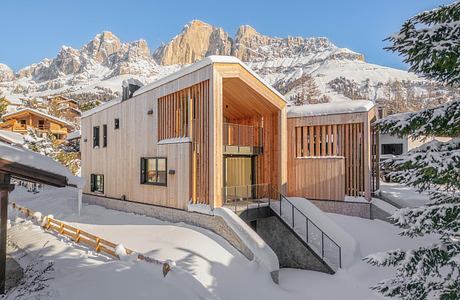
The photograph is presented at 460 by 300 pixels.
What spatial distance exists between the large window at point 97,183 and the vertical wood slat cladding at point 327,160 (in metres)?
10.4

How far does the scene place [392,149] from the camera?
82.7 feet

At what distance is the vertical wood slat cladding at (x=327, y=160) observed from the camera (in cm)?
1378

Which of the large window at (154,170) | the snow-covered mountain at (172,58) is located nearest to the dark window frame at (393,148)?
the large window at (154,170)

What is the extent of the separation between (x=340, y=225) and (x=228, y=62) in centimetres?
785

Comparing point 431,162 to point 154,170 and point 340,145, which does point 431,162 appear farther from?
point 154,170

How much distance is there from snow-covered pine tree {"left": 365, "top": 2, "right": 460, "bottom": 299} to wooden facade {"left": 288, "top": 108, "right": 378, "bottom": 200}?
29.4ft

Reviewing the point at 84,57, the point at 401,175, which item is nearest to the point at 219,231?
the point at 401,175

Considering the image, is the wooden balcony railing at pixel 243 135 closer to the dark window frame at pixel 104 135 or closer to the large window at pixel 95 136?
the dark window frame at pixel 104 135

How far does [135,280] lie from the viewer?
21.8 feet

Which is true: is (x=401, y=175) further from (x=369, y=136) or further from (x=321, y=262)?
(x=369, y=136)

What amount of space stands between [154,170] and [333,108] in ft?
28.3

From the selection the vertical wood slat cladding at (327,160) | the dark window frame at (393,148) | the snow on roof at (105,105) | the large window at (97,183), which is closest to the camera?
the vertical wood slat cladding at (327,160)

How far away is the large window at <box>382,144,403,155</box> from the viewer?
80.7 feet

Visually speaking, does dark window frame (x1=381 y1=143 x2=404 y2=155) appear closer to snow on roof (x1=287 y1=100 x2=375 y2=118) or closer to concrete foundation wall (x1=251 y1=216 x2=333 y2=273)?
snow on roof (x1=287 y1=100 x2=375 y2=118)
